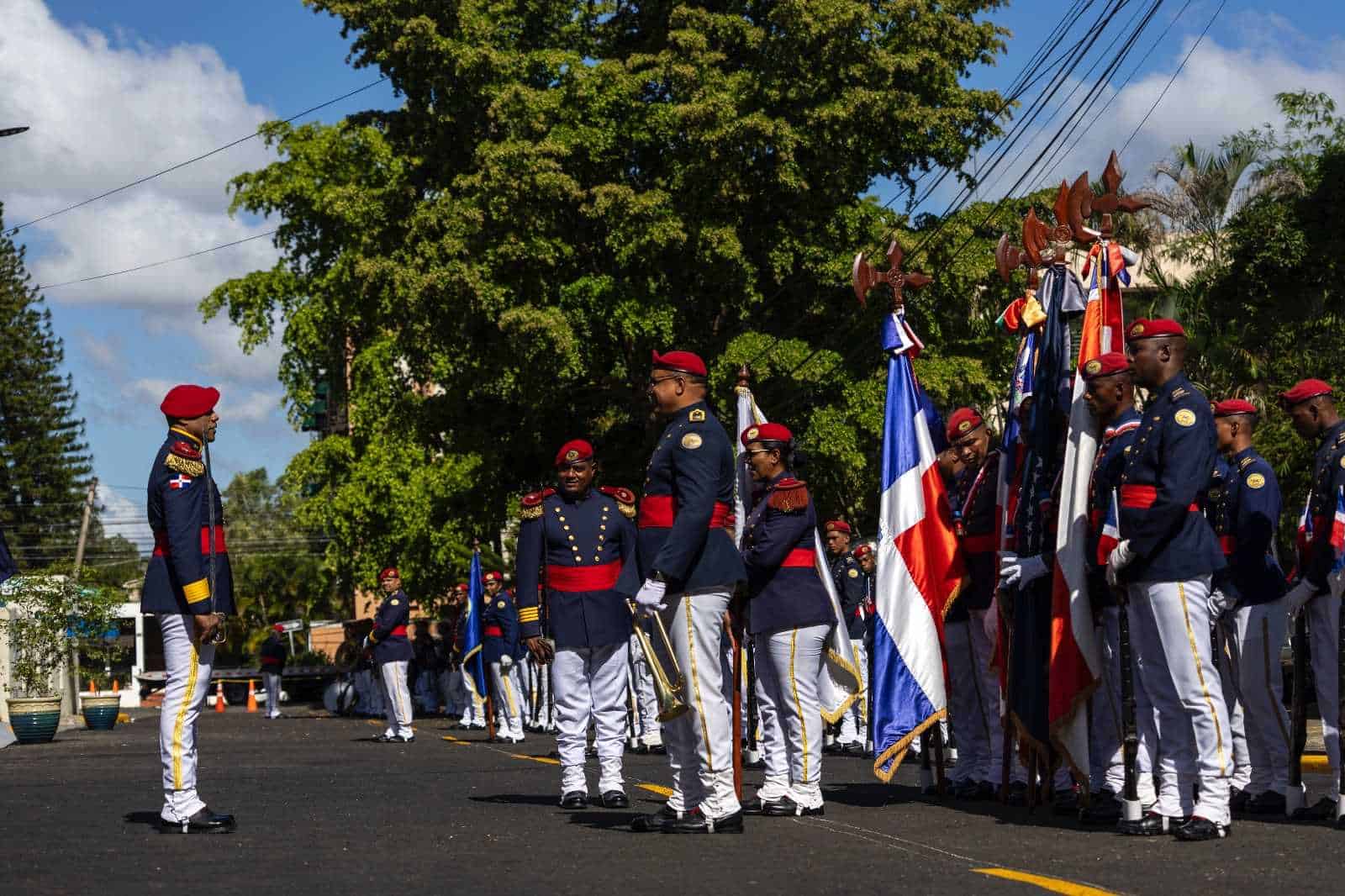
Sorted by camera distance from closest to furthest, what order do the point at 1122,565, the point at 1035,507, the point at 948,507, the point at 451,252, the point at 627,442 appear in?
the point at 1122,565, the point at 1035,507, the point at 948,507, the point at 451,252, the point at 627,442

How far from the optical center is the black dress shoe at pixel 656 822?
9094mm

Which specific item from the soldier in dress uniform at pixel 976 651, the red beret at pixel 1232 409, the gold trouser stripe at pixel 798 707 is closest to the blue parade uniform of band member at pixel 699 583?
the gold trouser stripe at pixel 798 707

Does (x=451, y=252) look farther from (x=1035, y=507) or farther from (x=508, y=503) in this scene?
(x=1035, y=507)

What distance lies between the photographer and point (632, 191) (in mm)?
28172

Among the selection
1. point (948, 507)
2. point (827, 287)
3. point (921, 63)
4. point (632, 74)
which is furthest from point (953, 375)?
point (948, 507)

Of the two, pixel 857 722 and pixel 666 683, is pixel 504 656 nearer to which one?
pixel 857 722

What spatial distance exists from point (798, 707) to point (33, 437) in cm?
7041

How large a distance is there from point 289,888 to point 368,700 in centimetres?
2873

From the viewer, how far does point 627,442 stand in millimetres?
32656

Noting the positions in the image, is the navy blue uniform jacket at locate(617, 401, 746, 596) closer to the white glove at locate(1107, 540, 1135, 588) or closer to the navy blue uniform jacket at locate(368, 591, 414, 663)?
the white glove at locate(1107, 540, 1135, 588)

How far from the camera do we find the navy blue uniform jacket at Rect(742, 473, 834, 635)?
32.5 ft

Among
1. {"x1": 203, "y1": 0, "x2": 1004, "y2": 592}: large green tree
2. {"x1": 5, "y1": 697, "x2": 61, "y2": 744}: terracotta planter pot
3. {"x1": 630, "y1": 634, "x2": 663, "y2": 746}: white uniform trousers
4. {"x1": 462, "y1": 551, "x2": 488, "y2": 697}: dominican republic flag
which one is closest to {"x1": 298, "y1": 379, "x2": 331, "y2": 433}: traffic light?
{"x1": 203, "y1": 0, "x2": 1004, "y2": 592}: large green tree

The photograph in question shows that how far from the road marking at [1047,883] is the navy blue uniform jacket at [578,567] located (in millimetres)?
3847

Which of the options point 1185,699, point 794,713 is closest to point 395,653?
point 794,713
